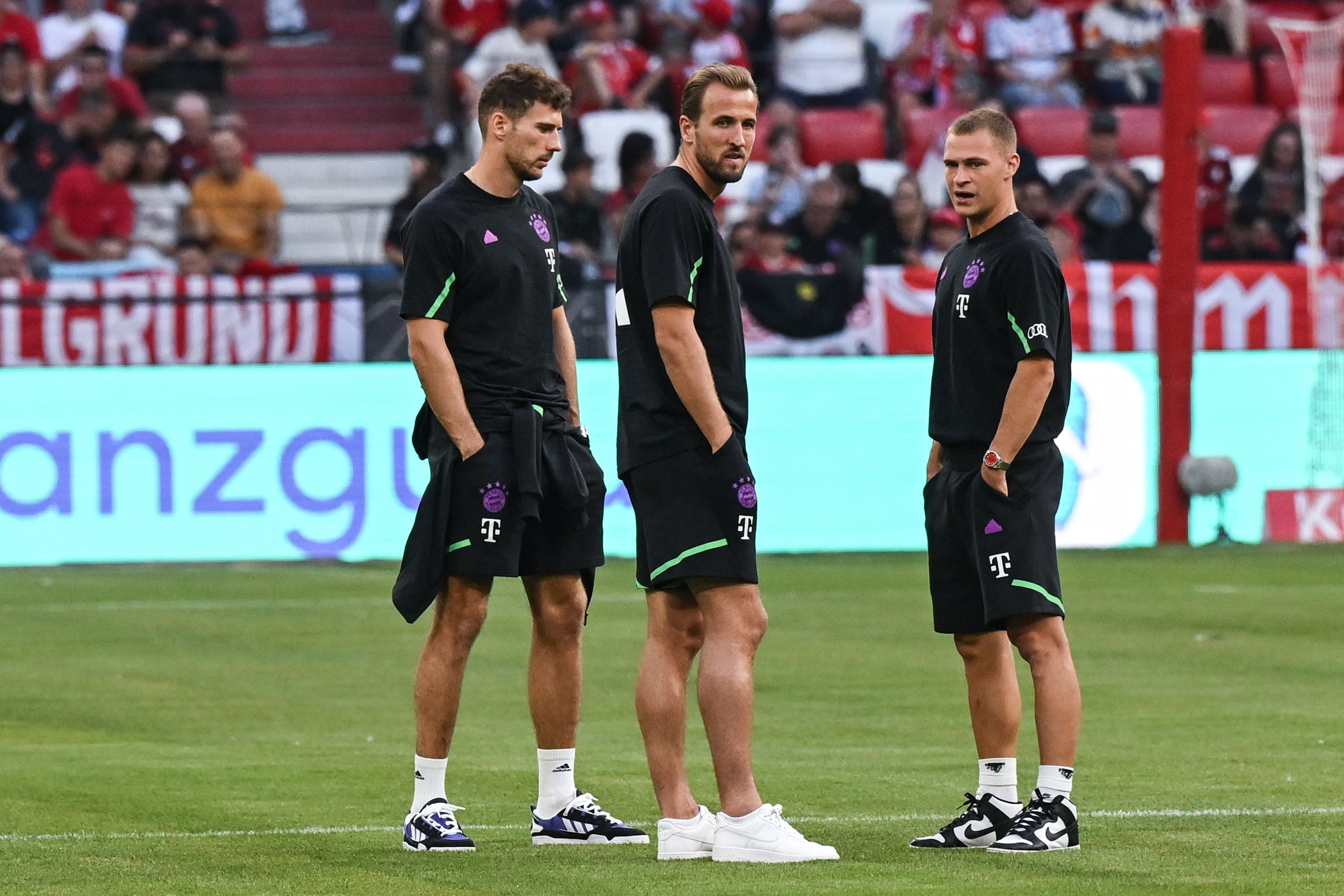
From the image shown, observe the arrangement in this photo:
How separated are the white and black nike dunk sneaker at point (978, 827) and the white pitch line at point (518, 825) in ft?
1.51

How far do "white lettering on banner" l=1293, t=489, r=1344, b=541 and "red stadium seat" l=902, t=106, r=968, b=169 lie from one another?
6.16m

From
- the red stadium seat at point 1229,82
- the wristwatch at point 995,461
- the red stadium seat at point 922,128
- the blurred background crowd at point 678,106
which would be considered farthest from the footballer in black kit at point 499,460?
the red stadium seat at point 1229,82

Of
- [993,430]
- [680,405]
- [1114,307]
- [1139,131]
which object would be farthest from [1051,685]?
[1139,131]

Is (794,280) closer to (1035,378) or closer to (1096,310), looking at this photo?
(1096,310)

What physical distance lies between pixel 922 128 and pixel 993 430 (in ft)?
51.6

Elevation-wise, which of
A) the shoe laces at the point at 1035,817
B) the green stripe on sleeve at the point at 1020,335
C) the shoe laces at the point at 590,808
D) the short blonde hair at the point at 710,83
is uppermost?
the short blonde hair at the point at 710,83

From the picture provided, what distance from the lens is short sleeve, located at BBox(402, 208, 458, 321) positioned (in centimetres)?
679

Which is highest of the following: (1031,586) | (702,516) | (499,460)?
(499,460)

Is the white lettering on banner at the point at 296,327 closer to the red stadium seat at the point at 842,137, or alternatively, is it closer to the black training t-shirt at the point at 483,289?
the red stadium seat at the point at 842,137

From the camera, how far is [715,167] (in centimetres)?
638

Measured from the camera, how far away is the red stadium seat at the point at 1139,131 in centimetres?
2278

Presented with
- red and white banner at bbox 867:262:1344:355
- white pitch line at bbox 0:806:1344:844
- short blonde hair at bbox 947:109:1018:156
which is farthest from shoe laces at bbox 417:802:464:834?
red and white banner at bbox 867:262:1344:355

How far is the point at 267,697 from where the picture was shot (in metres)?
10.3

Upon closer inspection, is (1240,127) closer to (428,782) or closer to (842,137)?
(842,137)
